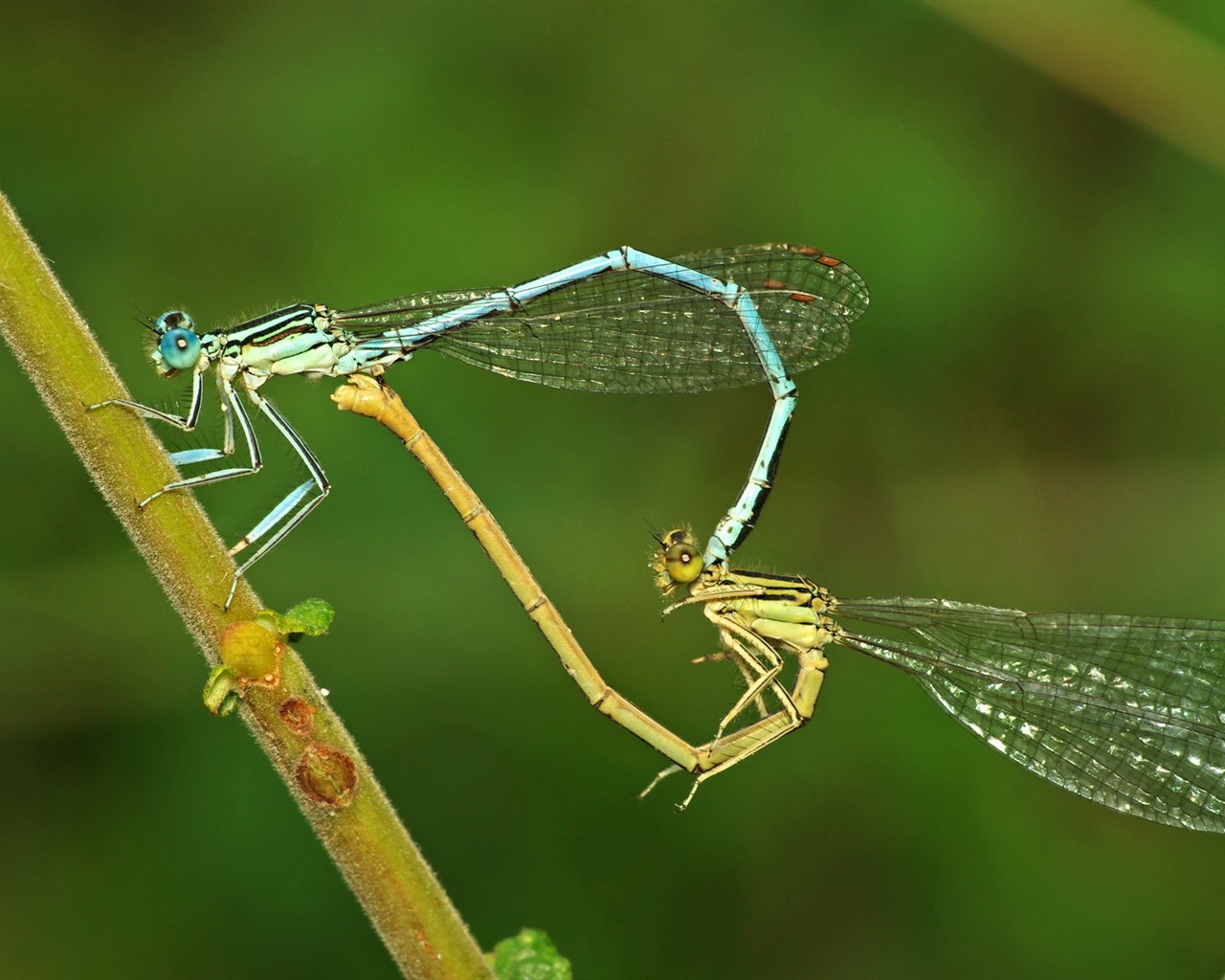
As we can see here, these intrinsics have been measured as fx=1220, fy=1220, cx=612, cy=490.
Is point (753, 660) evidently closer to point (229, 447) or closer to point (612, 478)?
point (229, 447)

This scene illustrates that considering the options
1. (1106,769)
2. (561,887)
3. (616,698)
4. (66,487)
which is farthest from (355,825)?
(66,487)

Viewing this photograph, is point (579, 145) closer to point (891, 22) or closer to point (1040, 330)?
point (891, 22)

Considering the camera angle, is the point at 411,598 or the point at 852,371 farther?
the point at 852,371

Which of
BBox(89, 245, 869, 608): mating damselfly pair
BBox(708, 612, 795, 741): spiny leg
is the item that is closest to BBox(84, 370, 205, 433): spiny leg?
BBox(89, 245, 869, 608): mating damselfly pair

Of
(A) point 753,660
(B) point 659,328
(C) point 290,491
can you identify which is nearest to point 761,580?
(A) point 753,660

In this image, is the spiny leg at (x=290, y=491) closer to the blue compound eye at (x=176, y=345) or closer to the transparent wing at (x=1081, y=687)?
the blue compound eye at (x=176, y=345)

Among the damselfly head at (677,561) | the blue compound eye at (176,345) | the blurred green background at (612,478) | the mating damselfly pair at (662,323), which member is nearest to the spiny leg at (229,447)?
the blue compound eye at (176,345)

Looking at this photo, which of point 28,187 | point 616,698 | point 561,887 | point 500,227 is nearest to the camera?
point 616,698
